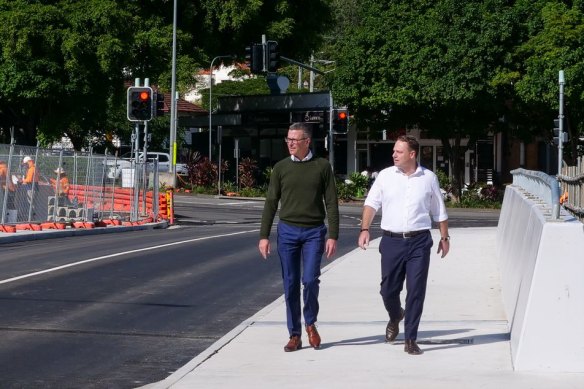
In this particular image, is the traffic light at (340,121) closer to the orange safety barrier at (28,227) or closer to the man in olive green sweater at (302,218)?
the orange safety barrier at (28,227)

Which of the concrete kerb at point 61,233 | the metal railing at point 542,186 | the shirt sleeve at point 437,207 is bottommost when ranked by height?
the concrete kerb at point 61,233

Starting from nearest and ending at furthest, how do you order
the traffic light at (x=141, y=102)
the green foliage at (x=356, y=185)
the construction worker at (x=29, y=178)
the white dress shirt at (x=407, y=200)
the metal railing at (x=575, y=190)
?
the white dress shirt at (x=407, y=200)
the metal railing at (x=575, y=190)
the construction worker at (x=29, y=178)
the traffic light at (x=141, y=102)
the green foliage at (x=356, y=185)

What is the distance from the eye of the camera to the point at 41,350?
10531mm

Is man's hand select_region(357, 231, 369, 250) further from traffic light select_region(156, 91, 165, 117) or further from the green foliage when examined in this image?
the green foliage

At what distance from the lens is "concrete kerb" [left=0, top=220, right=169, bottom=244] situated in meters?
25.8

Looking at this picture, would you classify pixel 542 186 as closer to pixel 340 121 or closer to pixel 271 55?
pixel 271 55

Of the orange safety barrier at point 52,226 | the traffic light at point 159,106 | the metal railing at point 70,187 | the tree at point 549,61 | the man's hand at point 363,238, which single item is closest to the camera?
the man's hand at point 363,238

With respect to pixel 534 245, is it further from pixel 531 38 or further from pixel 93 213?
pixel 531 38

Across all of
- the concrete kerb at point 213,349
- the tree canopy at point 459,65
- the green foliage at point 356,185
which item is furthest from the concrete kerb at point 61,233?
the green foliage at point 356,185

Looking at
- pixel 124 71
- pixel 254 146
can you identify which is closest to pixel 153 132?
pixel 254 146

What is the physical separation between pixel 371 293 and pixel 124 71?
151ft

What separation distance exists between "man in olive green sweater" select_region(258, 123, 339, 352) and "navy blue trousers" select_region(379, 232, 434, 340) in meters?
0.48

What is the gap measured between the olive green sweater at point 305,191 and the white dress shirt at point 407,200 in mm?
340

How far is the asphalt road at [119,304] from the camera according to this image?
32.3 feet
